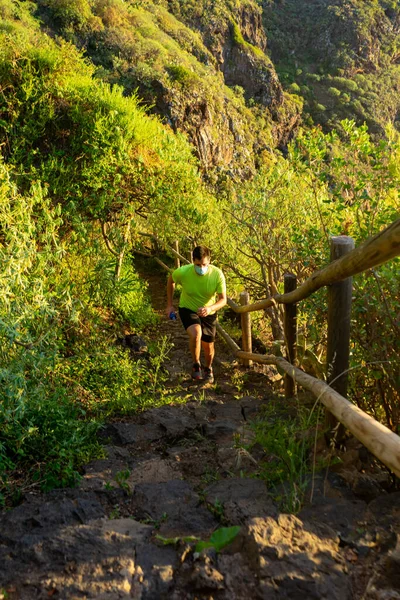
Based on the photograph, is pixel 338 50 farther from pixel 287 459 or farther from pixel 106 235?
pixel 287 459

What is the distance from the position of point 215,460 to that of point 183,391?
1707 millimetres

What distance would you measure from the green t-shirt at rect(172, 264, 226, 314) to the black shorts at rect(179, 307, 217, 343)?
0.07m

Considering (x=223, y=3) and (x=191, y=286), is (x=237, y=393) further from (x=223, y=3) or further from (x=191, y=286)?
(x=223, y=3)

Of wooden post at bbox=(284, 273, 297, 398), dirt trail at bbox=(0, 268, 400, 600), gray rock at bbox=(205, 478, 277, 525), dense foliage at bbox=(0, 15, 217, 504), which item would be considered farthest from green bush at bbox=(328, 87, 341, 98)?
gray rock at bbox=(205, 478, 277, 525)

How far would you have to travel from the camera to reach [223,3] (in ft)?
200

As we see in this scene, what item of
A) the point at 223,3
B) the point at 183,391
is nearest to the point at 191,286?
the point at 183,391

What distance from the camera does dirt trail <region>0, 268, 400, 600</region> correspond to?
1696 mm

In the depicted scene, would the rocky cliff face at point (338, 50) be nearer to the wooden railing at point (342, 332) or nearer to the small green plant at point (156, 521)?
the wooden railing at point (342, 332)

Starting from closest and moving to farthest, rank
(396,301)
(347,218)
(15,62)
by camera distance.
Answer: (396,301)
(347,218)
(15,62)

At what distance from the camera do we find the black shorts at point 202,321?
5223mm

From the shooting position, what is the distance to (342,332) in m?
2.79

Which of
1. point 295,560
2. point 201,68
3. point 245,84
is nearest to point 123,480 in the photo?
point 295,560

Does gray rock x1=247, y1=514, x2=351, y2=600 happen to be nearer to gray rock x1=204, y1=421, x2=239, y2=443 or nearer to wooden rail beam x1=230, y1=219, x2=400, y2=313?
wooden rail beam x1=230, y1=219, x2=400, y2=313

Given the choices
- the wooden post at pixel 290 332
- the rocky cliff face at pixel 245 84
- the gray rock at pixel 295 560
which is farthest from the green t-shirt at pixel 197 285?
the rocky cliff face at pixel 245 84
